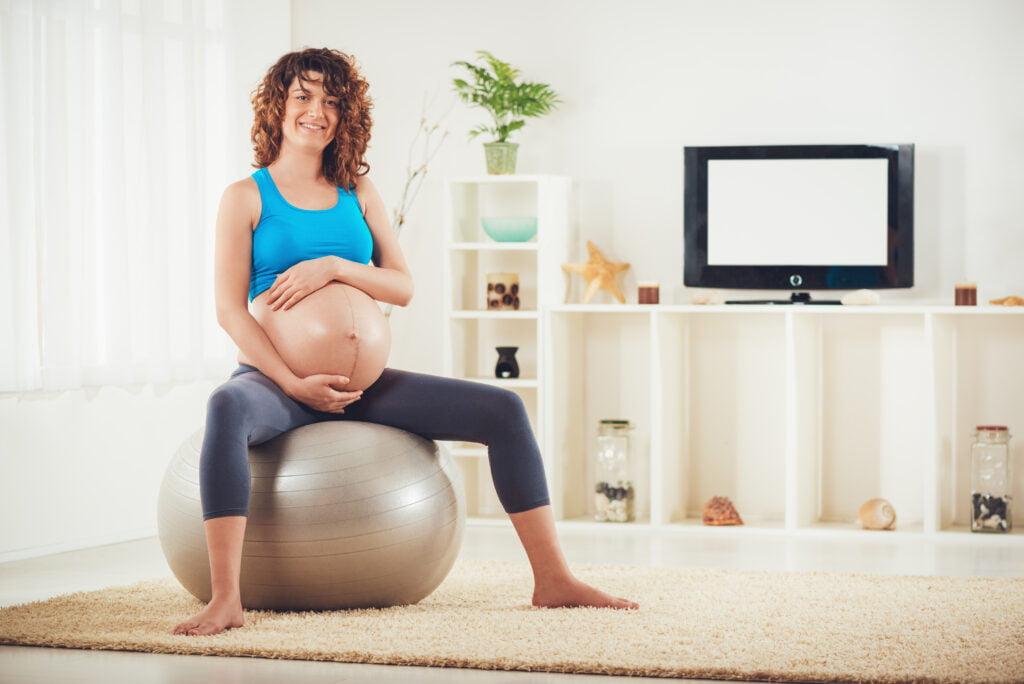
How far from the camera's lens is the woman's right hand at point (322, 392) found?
279 centimetres

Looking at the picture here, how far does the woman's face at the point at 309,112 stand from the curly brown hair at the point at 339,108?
0.01 m

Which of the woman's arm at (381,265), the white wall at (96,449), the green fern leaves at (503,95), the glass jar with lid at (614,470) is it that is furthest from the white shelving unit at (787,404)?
the woman's arm at (381,265)

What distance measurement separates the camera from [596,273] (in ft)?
15.6

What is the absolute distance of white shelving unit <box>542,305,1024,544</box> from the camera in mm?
4500

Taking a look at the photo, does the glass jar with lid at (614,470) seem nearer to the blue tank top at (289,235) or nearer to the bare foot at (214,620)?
the blue tank top at (289,235)

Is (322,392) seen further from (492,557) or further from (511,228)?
(511,228)

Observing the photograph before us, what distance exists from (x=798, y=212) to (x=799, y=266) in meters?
0.19

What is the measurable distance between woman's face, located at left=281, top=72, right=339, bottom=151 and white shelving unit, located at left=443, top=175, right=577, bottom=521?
5.66 feet

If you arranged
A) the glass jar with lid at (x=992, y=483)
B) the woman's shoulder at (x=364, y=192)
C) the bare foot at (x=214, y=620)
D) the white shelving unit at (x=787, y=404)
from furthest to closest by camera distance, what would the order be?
1. the white shelving unit at (x=787, y=404)
2. the glass jar with lid at (x=992, y=483)
3. the woman's shoulder at (x=364, y=192)
4. the bare foot at (x=214, y=620)

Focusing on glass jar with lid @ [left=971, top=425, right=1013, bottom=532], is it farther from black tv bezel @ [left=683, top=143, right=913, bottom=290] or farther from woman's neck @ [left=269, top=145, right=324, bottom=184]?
woman's neck @ [left=269, top=145, right=324, bottom=184]

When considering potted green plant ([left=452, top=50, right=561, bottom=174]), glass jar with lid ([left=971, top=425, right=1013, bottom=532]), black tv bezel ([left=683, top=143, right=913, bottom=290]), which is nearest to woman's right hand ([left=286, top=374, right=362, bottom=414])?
potted green plant ([left=452, top=50, right=561, bottom=174])

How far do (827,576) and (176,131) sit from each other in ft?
8.77

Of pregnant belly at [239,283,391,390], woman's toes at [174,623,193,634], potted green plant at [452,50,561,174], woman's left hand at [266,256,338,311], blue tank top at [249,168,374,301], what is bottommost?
woman's toes at [174,623,193,634]

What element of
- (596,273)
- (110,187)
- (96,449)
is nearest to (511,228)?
(596,273)
